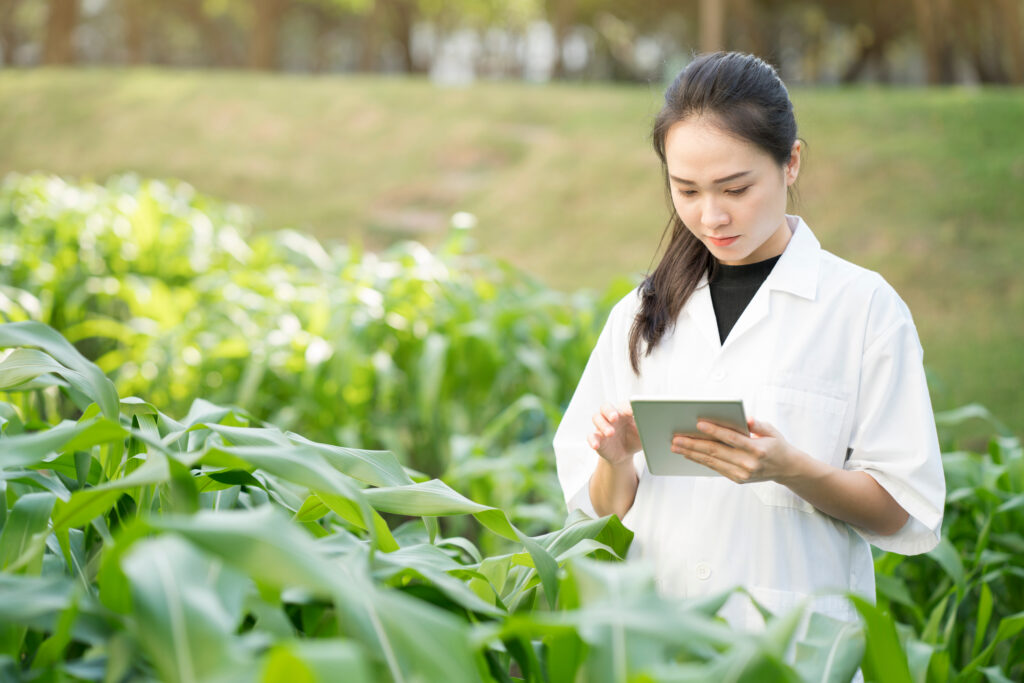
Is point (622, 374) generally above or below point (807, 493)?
above

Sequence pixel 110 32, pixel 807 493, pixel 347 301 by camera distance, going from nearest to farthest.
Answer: pixel 807 493
pixel 347 301
pixel 110 32

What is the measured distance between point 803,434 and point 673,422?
26cm

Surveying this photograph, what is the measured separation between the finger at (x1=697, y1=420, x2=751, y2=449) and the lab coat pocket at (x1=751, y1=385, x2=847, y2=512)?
0.56 ft

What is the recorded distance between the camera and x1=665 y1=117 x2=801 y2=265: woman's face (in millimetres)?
1530

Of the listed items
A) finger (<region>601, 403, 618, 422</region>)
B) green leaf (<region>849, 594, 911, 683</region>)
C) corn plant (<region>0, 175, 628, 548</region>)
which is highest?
finger (<region>601, 403, 618, 422</region>)

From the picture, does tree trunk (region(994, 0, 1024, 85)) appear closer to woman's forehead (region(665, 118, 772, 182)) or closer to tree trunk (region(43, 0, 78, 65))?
woman's forehead (region(665, 118, 772, 182))

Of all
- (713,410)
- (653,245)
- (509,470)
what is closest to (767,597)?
(713,410)

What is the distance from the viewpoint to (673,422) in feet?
4.63

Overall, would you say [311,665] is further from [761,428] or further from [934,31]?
[934,31]

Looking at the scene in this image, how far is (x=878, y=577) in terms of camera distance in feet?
7.41

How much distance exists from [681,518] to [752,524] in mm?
111

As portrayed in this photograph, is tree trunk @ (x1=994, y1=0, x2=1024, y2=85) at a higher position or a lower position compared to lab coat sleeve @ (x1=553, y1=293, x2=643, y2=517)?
higher

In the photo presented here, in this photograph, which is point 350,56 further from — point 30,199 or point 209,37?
point 30,199

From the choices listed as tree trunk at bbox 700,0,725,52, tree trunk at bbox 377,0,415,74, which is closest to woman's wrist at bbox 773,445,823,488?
tree trunk at bbox 700,0,725,52
